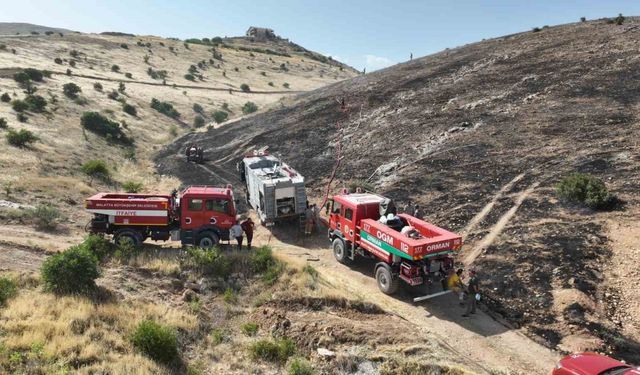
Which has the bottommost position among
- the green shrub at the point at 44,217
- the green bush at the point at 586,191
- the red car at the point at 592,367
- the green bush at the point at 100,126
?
the red car at the point at 592,367

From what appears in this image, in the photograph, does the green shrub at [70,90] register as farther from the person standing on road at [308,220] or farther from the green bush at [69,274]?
the green bush at [69,274]

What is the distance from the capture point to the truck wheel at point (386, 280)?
15.9 m

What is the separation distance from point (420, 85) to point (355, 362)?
3503cm

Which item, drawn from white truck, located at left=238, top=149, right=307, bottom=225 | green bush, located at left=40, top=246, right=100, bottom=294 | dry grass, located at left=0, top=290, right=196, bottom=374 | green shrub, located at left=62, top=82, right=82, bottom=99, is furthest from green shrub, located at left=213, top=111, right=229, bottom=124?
dry grass, located at left=0, top=290, right=196, bottom=374

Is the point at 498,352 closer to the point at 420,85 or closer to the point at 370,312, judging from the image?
the point at 370,312

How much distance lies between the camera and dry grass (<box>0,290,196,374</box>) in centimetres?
1009

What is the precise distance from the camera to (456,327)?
14.1 meters

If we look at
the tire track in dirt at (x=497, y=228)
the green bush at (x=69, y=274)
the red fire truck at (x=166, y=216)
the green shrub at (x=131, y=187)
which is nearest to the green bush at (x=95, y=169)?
the green shrub at (x=131, y=187)

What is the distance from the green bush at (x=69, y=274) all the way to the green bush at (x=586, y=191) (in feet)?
65.9

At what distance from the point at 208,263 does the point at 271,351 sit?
601 cm

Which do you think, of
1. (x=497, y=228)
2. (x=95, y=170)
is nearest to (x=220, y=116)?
(x=95, y=170)

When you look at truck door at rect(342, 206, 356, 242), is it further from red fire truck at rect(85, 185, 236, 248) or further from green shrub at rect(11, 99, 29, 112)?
green shrub at rect(11, 99, 29, 112)

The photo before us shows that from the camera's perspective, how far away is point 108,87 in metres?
61.1

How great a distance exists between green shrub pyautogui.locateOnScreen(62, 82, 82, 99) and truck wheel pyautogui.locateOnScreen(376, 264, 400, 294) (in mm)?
47316
